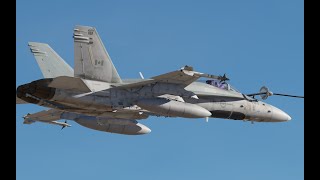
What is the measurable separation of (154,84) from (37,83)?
6615 mm

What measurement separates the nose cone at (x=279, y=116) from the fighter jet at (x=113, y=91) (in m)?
1.77

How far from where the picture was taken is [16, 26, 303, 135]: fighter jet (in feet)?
93.6

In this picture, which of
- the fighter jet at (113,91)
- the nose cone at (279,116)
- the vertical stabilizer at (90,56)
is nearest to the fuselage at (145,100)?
the fighter jet at (113,91)

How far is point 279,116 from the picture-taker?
35.8 m

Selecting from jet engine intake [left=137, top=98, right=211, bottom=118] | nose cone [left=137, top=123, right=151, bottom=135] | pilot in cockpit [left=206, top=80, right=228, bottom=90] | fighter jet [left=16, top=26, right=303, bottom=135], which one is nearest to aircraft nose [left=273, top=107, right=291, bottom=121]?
fighter jet [left=16, top=26, right=303, bottom=135]

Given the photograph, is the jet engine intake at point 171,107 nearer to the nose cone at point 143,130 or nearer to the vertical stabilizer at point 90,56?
the vertical stabilizer at point 90,56

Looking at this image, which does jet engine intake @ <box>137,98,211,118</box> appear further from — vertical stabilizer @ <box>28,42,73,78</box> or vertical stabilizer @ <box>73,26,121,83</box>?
vertical stabilizer @ <box>28,42,73,78</box>

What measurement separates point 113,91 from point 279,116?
12.0 meters

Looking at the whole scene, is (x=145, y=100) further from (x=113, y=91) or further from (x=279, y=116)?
(x=279, y=116)

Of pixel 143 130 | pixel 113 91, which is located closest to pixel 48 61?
pixel 113 91

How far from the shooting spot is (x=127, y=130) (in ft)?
117

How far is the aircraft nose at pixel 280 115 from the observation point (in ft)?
117
